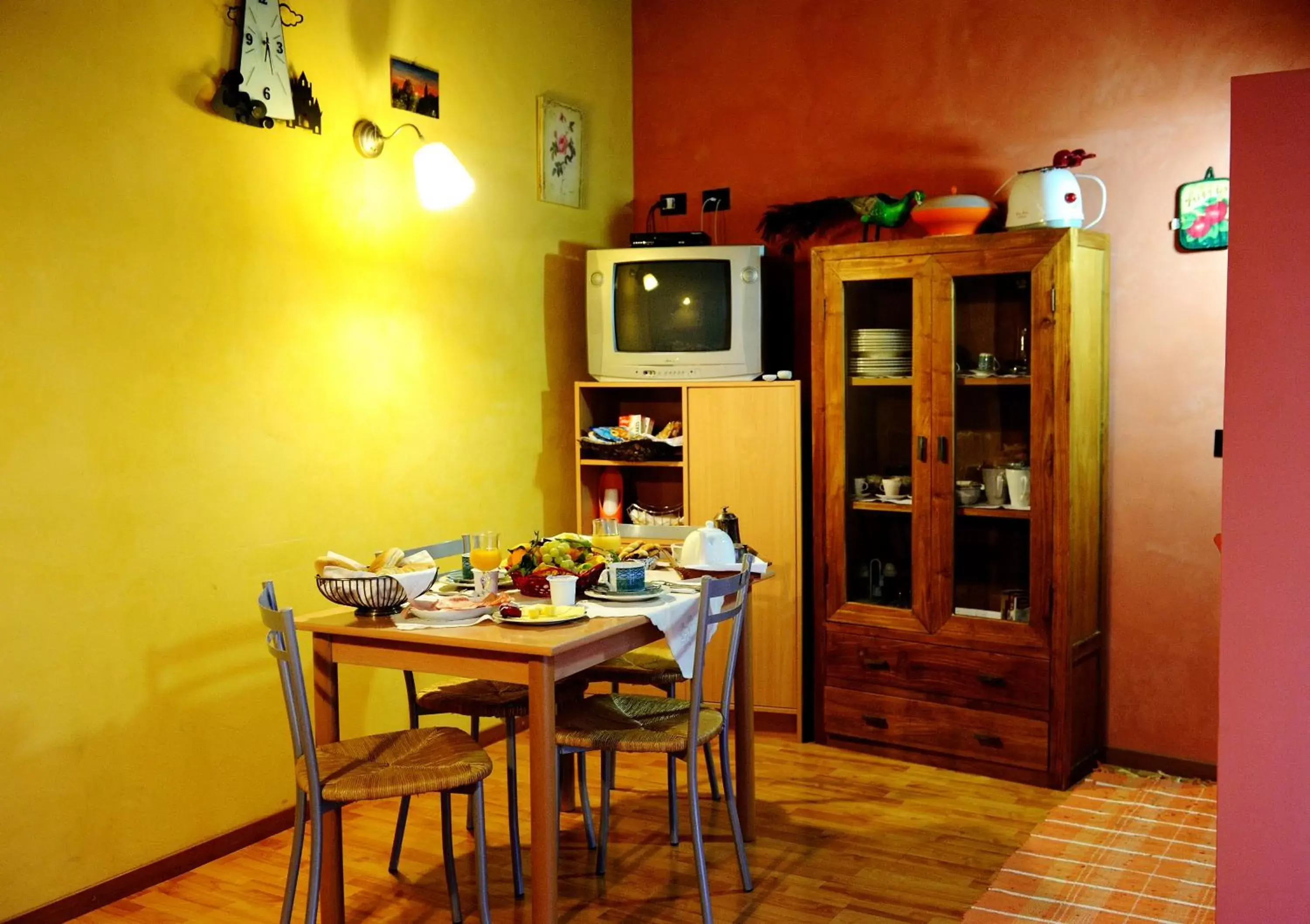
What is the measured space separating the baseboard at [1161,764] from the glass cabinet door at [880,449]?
A: 2.60 ft

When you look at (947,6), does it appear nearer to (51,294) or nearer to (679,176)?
(679,176)

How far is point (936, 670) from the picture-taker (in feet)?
13.1

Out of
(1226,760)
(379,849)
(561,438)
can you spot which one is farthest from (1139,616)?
(379,849)

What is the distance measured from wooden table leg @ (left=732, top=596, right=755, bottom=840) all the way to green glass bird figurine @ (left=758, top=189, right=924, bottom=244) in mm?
1647

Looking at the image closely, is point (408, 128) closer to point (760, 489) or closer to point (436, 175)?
point (436, 175)

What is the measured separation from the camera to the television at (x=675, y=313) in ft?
14.3

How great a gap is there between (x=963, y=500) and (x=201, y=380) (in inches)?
94.7

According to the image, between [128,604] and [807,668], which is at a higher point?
[128,604]

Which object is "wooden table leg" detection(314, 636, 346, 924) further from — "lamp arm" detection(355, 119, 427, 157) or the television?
the television

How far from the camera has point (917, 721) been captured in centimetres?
404

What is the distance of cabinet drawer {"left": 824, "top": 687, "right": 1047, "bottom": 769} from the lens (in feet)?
12.6

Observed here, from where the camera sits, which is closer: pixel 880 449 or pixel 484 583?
pixel 484 583

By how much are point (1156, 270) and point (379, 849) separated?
2.97m

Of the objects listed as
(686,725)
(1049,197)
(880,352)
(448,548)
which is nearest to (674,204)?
(880,352)
